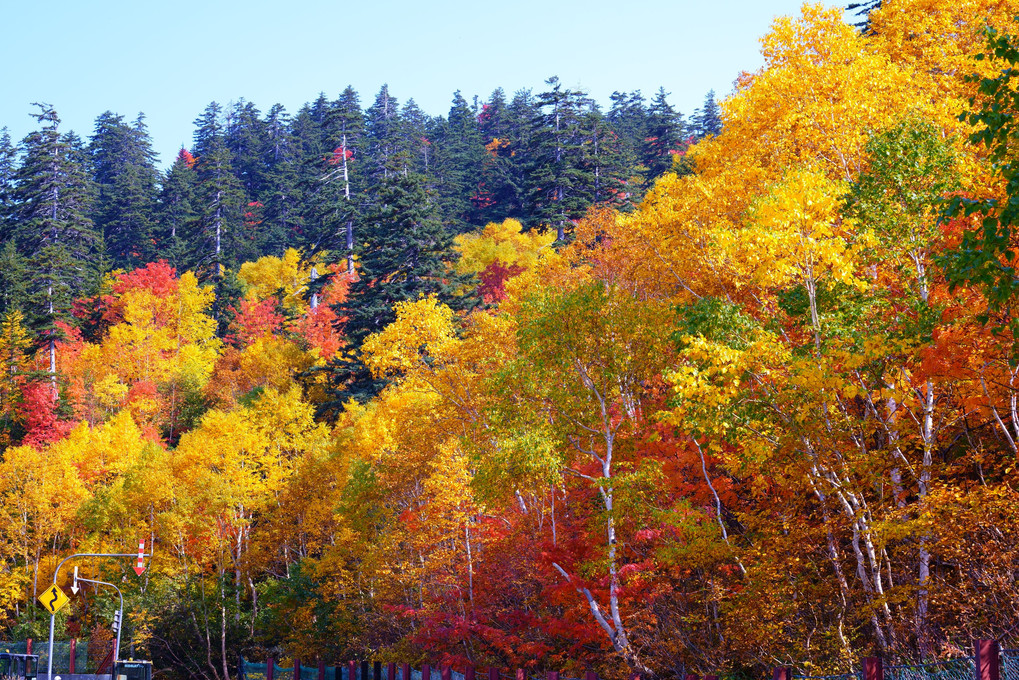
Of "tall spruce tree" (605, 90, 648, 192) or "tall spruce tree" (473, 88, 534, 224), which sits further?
"tall spruce tree" (473, 88, 534, 224)

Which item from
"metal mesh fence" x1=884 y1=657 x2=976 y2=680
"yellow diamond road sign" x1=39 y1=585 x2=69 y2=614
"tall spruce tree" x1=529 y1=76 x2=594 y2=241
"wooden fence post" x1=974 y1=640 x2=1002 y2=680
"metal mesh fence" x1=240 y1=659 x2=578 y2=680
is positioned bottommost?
"metal mesh fence" x1=240 y1=659 x2=578 y2=680

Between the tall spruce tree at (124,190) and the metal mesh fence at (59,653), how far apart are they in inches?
2304

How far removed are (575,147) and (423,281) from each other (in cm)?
2361

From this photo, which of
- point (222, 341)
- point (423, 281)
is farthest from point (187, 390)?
point (423, 281)

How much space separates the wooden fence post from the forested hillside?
13.8ft

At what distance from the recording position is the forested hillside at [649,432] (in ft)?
59.5

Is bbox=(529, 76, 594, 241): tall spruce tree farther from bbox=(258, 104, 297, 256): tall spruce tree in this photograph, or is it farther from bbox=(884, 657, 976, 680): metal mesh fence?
bbox=(884, 657, 976, 680): metal mesh fence

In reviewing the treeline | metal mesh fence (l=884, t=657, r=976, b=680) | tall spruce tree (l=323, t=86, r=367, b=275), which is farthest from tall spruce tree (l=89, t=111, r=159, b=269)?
metal mesh fence (l=884, t=657, r=976, b=680)

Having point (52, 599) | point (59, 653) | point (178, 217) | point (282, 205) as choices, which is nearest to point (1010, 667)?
point (52, 599)

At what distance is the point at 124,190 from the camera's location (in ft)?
391

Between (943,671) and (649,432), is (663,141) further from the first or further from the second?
(943,671)

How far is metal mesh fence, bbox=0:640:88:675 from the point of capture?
1987 inches

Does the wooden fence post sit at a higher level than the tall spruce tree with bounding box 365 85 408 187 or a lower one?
lower

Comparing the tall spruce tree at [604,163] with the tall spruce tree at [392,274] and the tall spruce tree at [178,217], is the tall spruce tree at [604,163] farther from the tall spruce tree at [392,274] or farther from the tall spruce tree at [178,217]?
the tall spruce tree at [178,217]
